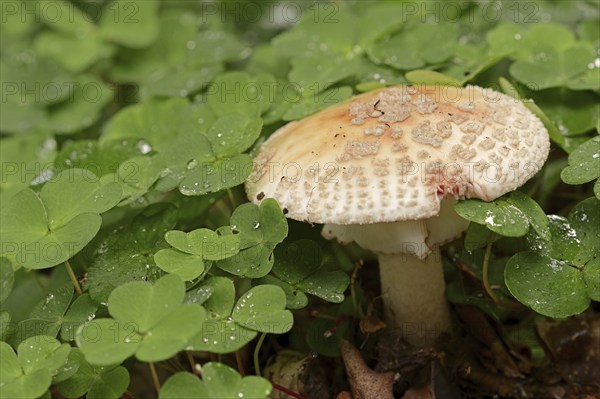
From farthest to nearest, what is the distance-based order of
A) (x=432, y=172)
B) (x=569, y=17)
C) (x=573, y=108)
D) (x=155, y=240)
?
(x=569, y=17)
(x=573, y=108)
(x=155, y=240)
(x=432, y=172)

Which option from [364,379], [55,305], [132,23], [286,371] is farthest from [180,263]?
[132,23]

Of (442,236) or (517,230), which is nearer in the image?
(517,230)

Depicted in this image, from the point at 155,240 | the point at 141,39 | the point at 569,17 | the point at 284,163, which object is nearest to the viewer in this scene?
the point at 284,163

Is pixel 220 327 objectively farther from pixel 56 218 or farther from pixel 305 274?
pixel 56 218

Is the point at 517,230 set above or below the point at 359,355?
above

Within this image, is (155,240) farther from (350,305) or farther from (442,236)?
(442,236)

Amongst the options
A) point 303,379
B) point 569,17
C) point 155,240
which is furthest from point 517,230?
point 569,17

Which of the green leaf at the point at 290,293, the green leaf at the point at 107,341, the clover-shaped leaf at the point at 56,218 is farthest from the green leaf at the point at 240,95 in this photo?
the green leaf at the point at 107,341
